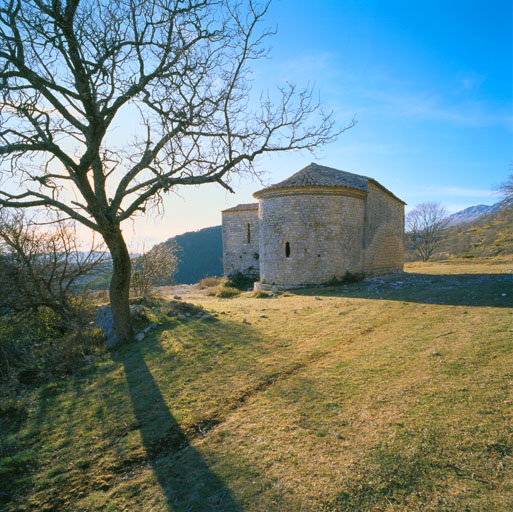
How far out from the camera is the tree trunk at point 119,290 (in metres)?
6.79

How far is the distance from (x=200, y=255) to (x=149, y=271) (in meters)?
51.6

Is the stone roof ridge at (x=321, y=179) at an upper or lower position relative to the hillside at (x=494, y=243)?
upper

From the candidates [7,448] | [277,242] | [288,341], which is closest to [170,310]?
[288,341]

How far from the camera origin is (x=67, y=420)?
13.5 ft

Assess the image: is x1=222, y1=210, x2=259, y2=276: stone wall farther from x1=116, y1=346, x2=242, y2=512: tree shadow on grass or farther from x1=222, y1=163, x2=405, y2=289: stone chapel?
x1=116, y1=346, x2=242, y2=512: tree shadow on grass

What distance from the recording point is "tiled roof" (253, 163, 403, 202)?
14.7m

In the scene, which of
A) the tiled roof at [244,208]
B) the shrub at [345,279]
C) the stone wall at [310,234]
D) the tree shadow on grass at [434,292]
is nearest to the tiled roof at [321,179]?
the stone wall at [310,234]

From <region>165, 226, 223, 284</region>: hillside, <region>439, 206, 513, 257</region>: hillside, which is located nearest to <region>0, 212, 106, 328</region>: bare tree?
<region>439, 206, 513, 257</region>: hillside

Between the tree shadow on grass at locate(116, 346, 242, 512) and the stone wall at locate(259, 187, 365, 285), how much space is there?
35.6 ft

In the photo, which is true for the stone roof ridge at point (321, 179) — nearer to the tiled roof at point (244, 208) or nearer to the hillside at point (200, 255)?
the tiled roof at point (244, 208)

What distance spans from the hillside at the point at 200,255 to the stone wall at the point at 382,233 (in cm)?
3705

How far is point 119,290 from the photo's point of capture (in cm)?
689

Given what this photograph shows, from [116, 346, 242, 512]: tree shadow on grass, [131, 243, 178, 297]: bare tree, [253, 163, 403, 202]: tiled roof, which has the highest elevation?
[253, 163, 403, 202]: tiled roof

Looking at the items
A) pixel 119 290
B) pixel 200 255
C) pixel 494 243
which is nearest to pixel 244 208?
pixel 119 290
